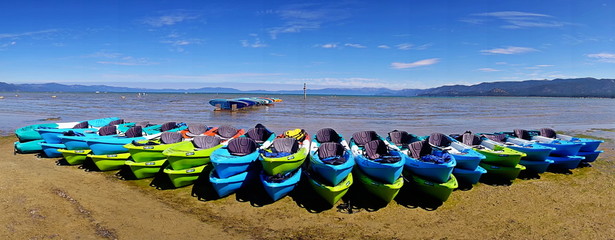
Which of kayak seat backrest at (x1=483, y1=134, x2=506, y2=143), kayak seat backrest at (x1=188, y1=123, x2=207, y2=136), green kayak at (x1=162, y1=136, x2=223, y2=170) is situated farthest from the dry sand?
kayak seat backrest at (x1=188, y1=123, x2=207, y2=136)

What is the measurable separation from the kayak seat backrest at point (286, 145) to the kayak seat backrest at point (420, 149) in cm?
407

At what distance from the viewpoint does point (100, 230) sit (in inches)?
280

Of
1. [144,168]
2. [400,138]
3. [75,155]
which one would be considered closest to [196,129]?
[144,168]

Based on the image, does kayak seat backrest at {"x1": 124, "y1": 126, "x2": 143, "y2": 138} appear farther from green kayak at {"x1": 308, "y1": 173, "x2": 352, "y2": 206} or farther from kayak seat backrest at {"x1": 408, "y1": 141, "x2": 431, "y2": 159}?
kayak seat backrest at {"x1": 408, "y1": 141, "x2": 431, "y2": 159}

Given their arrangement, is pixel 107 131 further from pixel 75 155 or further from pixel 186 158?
pixel 186 158

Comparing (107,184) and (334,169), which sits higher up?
(334,169)

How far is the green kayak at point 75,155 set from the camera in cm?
1173

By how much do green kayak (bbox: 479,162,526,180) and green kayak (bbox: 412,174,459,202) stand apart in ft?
8.61

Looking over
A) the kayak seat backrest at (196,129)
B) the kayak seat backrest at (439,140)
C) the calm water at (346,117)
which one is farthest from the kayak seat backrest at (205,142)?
the calm water at (346,117)

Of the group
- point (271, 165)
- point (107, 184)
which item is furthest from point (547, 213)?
point (107, 184)

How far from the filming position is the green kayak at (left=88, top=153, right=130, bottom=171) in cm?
1106

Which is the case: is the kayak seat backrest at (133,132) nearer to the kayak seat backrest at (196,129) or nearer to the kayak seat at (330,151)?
the kayak seat backrest at (196,129)

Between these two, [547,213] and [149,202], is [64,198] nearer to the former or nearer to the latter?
[149,202]

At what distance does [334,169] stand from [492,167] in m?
6.04
